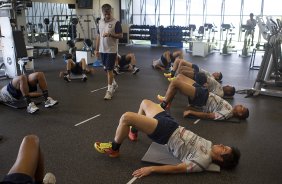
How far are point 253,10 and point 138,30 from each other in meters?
5.10

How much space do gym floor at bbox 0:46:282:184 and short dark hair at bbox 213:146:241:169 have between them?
0.24ft

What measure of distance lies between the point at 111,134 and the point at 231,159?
137 centimetres

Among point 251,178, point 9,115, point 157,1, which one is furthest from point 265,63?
point 157,1

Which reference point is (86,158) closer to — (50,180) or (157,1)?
(50,180)

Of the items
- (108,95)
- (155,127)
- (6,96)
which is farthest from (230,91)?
(6,96)

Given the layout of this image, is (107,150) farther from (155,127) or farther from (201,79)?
(201,79)

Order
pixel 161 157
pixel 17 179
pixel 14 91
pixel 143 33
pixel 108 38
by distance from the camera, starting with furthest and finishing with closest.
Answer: pixel 143 33
pixel 108 38
pixel 14 91
pixel 161 157
pixel 17 179

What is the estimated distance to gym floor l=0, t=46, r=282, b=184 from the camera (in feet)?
7.48

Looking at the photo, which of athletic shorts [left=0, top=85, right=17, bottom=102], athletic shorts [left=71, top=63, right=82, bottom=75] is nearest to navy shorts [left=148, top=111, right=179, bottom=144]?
athletic shorts [left=0, top=85, right=17, bottom=102]

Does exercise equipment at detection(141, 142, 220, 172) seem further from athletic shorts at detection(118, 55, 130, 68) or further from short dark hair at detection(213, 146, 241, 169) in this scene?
athletic shorts at detection(118, 55, 130, 68)

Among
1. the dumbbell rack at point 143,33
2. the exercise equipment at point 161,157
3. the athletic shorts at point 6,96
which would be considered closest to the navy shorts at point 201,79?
the exercise equipment at point 161,157

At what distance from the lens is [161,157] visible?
2459 millimetres

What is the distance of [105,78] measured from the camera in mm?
5930

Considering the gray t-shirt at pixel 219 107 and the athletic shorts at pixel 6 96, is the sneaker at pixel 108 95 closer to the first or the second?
the athletic shorts at pixel 6 96
